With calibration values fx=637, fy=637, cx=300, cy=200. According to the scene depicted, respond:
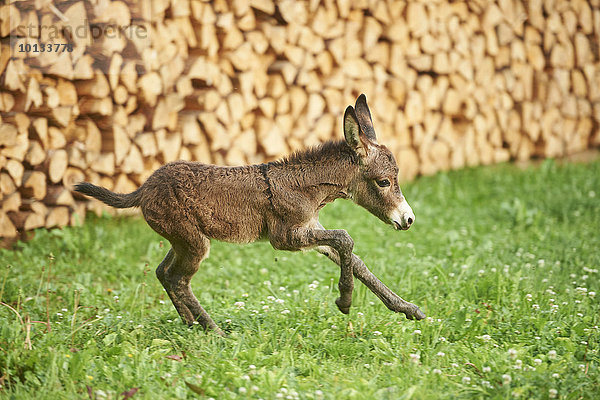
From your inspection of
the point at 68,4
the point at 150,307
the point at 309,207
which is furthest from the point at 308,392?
the point at 68,4

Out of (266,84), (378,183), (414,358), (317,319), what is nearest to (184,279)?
(317,319)

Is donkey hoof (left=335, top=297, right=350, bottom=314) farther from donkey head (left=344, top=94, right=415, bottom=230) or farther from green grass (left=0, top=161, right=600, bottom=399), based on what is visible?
donkey head (left=344, top=94, right=415, bottom=230)

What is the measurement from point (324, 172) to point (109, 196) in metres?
1.27

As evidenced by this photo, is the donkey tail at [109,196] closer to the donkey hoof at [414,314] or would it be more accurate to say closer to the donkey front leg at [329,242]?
the donkey front leg at [329,242]

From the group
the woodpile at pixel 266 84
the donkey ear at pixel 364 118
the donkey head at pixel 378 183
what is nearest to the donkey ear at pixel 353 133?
the donkey head at pixel 378 183

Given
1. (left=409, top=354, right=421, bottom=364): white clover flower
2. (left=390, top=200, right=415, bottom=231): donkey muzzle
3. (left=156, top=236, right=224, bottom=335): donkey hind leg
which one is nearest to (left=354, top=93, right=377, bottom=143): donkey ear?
(left=390, top=200, right=415, bottom=231): donkey muzzle

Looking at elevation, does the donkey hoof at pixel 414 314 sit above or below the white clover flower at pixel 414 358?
above

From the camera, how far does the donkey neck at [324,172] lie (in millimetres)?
3740

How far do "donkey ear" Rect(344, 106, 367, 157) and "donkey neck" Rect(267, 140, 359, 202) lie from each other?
5 cm

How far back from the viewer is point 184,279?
3.80 metres

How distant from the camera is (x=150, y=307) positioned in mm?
4344

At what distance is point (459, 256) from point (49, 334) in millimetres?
3327

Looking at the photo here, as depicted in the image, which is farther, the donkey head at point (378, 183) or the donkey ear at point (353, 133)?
the donkey head at point (378, 183)

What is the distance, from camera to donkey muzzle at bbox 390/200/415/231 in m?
3.74
